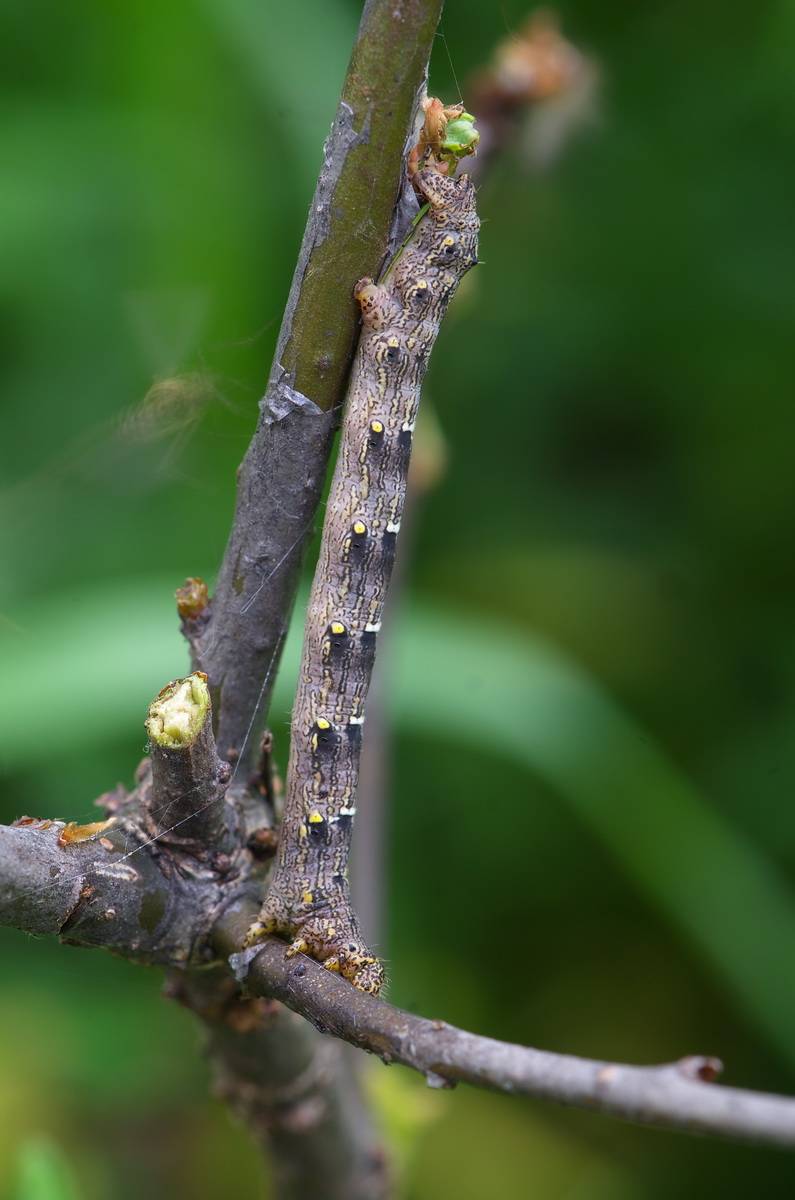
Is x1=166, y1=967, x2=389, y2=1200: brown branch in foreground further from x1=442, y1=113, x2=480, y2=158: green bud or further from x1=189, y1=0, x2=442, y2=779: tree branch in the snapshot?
x1=442, y1=113, x2=480, y2=158: green bud

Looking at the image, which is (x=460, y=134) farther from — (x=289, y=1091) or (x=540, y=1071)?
(x=289, y=1091)

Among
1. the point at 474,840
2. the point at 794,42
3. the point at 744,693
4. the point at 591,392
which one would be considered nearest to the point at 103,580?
the point at 474,840

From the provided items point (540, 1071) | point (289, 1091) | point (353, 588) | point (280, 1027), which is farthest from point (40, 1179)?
point (540, 1071)

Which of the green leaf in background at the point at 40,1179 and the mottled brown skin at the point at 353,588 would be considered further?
the green leaf in background at the point at 40,1179

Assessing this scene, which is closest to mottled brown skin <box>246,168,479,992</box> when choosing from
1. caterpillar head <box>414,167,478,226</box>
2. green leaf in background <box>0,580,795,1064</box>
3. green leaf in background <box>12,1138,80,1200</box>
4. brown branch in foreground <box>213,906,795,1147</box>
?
caterpillar head <box>414,167,478,226</box>

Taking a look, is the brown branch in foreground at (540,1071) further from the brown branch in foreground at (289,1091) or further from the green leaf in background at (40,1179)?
the green leaf in background at (40,1179)

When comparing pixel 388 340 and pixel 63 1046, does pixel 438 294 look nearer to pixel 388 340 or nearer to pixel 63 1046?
pixel 388 340

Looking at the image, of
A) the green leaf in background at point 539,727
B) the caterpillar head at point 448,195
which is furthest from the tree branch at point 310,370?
the green leaf in background at point 539,727
